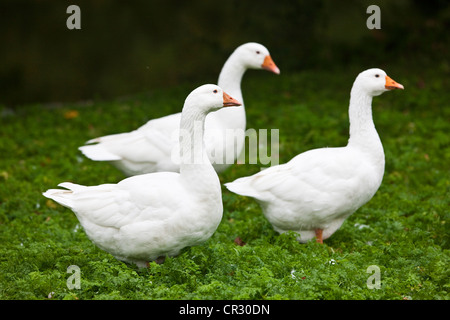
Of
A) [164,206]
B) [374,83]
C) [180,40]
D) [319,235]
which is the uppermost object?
[180,40]

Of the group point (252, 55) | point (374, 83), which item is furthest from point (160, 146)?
point (374, 83)

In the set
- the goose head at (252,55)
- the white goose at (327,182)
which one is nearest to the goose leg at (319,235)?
the white goose at (327,182)

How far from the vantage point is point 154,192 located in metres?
5.36

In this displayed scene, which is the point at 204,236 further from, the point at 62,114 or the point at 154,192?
the point at 62,114

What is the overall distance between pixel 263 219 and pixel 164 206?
6.29 feet

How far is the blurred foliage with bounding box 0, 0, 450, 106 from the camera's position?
46.6ft

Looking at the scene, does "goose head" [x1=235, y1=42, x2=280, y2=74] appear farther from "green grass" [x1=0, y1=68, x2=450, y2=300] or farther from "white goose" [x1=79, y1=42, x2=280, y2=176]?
"green grass" [x1=0, y1=68, x2=450, y2=300]

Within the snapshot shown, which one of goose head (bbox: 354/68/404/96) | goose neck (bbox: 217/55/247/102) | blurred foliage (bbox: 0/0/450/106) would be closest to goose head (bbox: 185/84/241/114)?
goose head (bbox: 354/68/404/96)

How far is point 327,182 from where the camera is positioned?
19.9 feet

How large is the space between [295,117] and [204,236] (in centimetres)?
596

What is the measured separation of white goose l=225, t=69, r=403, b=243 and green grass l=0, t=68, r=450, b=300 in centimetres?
28

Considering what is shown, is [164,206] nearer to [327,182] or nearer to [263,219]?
[327,182]
